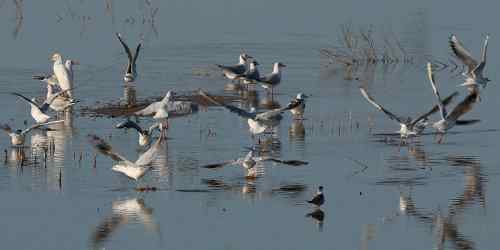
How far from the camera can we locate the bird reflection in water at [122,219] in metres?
11.9

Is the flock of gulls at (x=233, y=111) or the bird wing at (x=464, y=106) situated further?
the bird wing at (x=464, y=106)

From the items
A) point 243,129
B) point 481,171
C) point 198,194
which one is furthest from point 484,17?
point 198,194

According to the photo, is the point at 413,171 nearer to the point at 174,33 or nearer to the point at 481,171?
the point at 481,171

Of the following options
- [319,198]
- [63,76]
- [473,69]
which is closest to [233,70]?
[63,76]

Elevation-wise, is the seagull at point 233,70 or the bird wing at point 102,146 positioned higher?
the seagull at point 233,70

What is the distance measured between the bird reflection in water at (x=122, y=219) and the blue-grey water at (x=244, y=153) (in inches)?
1.1

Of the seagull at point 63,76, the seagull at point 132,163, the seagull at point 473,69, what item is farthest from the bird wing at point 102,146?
the seagull at point 473,69

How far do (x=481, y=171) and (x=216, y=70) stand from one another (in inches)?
433

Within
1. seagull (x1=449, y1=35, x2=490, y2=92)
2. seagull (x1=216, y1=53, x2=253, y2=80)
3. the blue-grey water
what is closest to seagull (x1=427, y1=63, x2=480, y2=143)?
the blue-grey water

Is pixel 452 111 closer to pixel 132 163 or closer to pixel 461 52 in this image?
pixel 132 163

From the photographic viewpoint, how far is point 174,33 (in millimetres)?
31375

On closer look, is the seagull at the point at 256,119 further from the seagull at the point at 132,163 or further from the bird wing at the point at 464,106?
the seagull at the point at 132,163

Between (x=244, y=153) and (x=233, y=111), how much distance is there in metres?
0.84

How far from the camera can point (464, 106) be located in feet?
53.8
